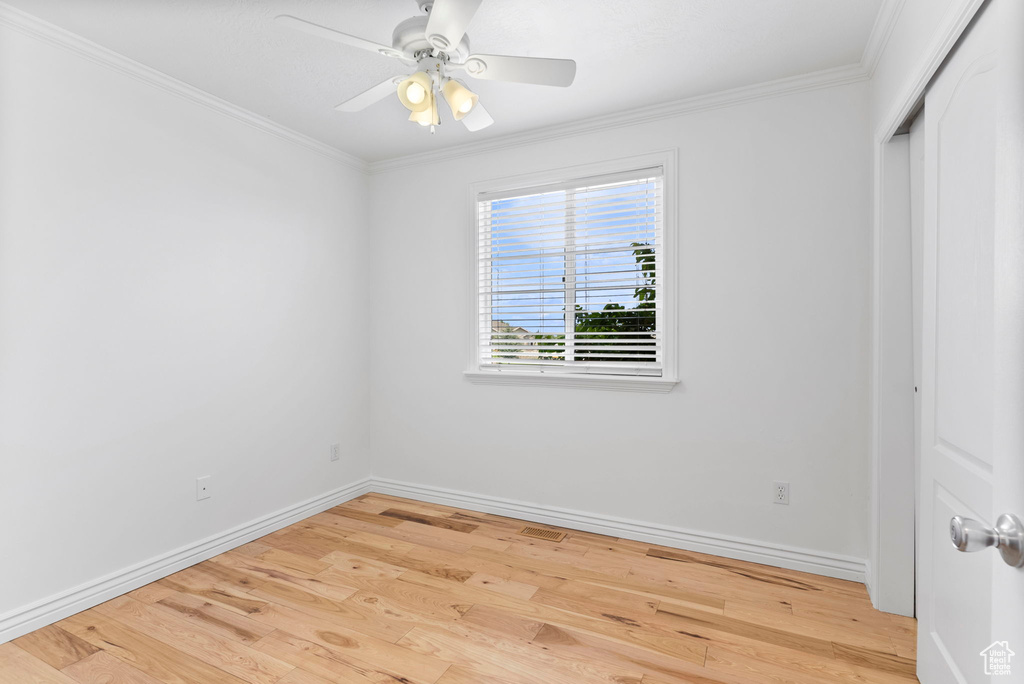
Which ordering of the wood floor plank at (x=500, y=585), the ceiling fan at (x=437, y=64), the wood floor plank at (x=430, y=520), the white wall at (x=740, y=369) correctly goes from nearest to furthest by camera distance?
1. the ceiling fan at (x=437, y=64)
2. the wood floor plank at (x=500, y=585)
3. the white wall at (x=740, y=369)
4. the wood floor plank at (x=430, y=520)

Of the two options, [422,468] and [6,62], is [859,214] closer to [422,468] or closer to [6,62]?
[422,468]

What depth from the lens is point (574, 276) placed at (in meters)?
3.23

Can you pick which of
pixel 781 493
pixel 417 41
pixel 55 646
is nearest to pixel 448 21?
pixel 417 41

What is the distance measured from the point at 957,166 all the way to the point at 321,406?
11.2ft

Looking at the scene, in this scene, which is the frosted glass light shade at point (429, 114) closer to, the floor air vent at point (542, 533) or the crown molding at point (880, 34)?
the crown molding at point (880, 34)

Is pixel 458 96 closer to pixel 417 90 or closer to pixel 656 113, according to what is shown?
pixel 417 90

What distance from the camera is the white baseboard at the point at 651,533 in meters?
2.55

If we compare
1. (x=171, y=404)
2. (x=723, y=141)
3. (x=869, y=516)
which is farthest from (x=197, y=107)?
(x=869, y=516)

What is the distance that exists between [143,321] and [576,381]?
2297mm

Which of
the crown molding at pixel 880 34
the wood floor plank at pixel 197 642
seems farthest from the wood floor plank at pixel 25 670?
the crown molding at pixel 880 34

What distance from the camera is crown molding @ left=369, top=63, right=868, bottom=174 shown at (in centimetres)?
253

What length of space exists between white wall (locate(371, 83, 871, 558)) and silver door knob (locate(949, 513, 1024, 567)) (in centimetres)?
199

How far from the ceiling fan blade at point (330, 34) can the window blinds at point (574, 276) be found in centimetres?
158

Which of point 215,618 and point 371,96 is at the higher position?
point 371,96
